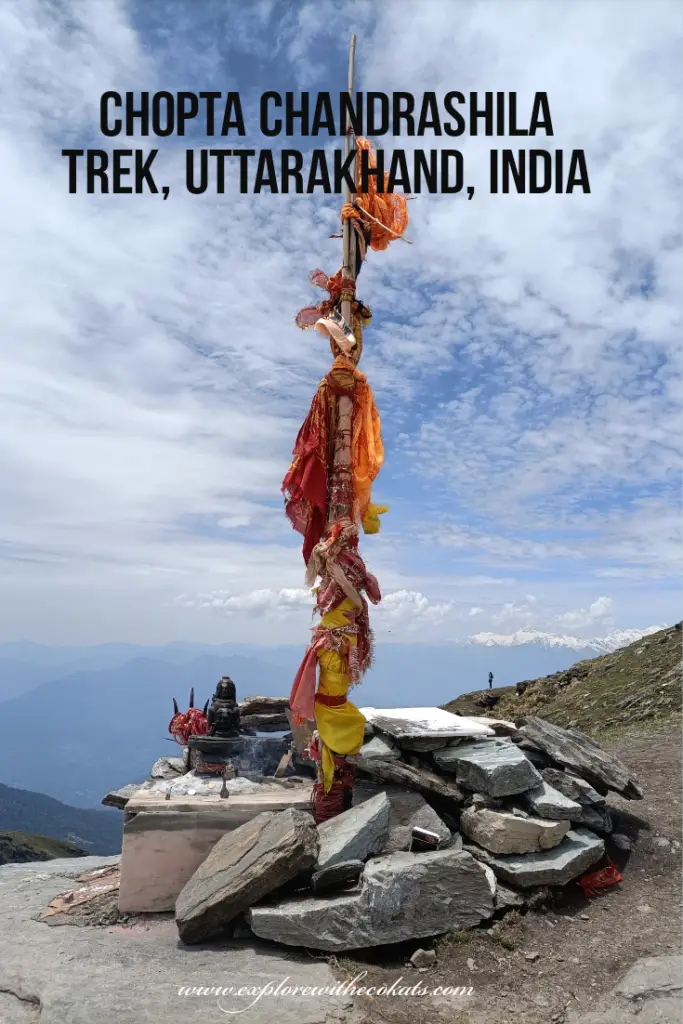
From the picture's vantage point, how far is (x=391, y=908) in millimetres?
6922

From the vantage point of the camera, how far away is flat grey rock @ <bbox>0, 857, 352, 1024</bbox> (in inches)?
231

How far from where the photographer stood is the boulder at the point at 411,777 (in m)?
8.91

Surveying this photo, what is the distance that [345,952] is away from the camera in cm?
696

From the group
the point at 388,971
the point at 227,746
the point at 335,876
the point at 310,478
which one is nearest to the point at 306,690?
the point at 227,746

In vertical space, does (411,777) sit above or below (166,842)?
above

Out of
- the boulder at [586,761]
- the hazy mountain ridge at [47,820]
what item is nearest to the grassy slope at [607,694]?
the boulder at [586,761]

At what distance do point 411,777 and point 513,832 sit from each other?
1.47 m

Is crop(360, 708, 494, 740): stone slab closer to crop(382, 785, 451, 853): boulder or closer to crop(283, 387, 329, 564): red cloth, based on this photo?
crop(382, 785, 451, 853): boulder

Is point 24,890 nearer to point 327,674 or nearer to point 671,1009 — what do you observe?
point 327,674

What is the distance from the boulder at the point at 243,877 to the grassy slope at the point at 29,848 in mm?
27232

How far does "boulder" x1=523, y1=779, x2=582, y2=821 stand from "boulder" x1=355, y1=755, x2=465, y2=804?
3.00 feet

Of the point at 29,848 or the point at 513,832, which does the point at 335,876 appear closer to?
the point at 513,832

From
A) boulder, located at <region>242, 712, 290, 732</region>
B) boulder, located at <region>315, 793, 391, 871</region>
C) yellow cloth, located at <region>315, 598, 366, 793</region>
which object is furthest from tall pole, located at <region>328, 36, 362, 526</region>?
boulder, located at <region>242, 712, 290, 732</region>

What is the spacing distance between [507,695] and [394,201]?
20420 millimetres
